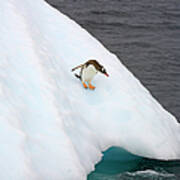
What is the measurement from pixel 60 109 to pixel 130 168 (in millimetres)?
1476

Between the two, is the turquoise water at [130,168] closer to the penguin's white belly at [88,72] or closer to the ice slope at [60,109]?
the ice slope at [60,109]

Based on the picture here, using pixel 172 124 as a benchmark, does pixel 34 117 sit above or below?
above

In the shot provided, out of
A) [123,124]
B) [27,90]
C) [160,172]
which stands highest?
[27,90]

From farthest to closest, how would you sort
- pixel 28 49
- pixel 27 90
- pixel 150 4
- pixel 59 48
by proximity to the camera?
pixel 150 4
pixel 59 48
pixel 28 49
pixel 27 90

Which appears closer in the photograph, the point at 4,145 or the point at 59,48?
the point at 4,145

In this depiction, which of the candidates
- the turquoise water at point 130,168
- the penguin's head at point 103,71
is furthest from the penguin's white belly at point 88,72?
the turquoise water at point 130,168

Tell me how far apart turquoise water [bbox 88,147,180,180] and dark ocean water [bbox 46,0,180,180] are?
335cm

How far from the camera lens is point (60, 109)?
674 cm

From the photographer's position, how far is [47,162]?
5.68 meters

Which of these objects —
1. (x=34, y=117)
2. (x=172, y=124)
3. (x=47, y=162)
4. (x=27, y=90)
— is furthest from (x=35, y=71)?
(x=172, y=124)

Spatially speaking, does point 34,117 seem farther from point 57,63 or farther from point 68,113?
point 57,63

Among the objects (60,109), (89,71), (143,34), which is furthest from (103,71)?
(143,34)

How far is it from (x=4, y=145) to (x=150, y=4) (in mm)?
12175

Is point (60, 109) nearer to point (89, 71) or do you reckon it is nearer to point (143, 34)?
point (89, 71)
